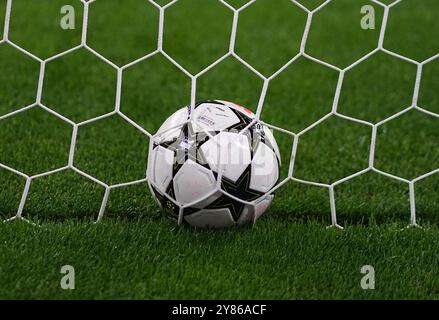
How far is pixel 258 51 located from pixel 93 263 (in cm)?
270

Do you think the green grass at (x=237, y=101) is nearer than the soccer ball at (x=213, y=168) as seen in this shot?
Yes

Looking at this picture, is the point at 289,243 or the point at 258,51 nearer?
the point at 289,243

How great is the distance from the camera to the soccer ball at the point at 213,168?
256 centimetres

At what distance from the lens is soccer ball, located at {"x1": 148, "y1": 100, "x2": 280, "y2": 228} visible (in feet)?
8.39

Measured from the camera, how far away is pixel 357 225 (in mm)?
2773

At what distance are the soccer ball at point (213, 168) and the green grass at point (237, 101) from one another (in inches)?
3.2

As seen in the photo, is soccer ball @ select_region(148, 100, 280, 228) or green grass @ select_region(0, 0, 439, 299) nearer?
green grass @ select_region(0, 0, 439, 299)

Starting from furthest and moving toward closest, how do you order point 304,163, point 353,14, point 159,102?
point 353,14, point 159,102, point 304,163

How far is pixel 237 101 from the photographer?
403cm

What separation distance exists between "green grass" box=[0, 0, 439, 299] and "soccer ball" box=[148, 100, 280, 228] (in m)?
0.08

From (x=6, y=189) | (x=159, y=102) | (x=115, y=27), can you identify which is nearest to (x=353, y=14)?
(x=115, y=27)

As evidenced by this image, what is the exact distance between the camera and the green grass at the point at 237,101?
2.39 meters

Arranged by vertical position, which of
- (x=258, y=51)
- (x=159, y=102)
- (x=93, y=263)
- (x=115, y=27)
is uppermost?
(x=115, y=27)

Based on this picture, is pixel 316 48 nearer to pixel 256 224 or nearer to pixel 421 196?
pixel 421 196
